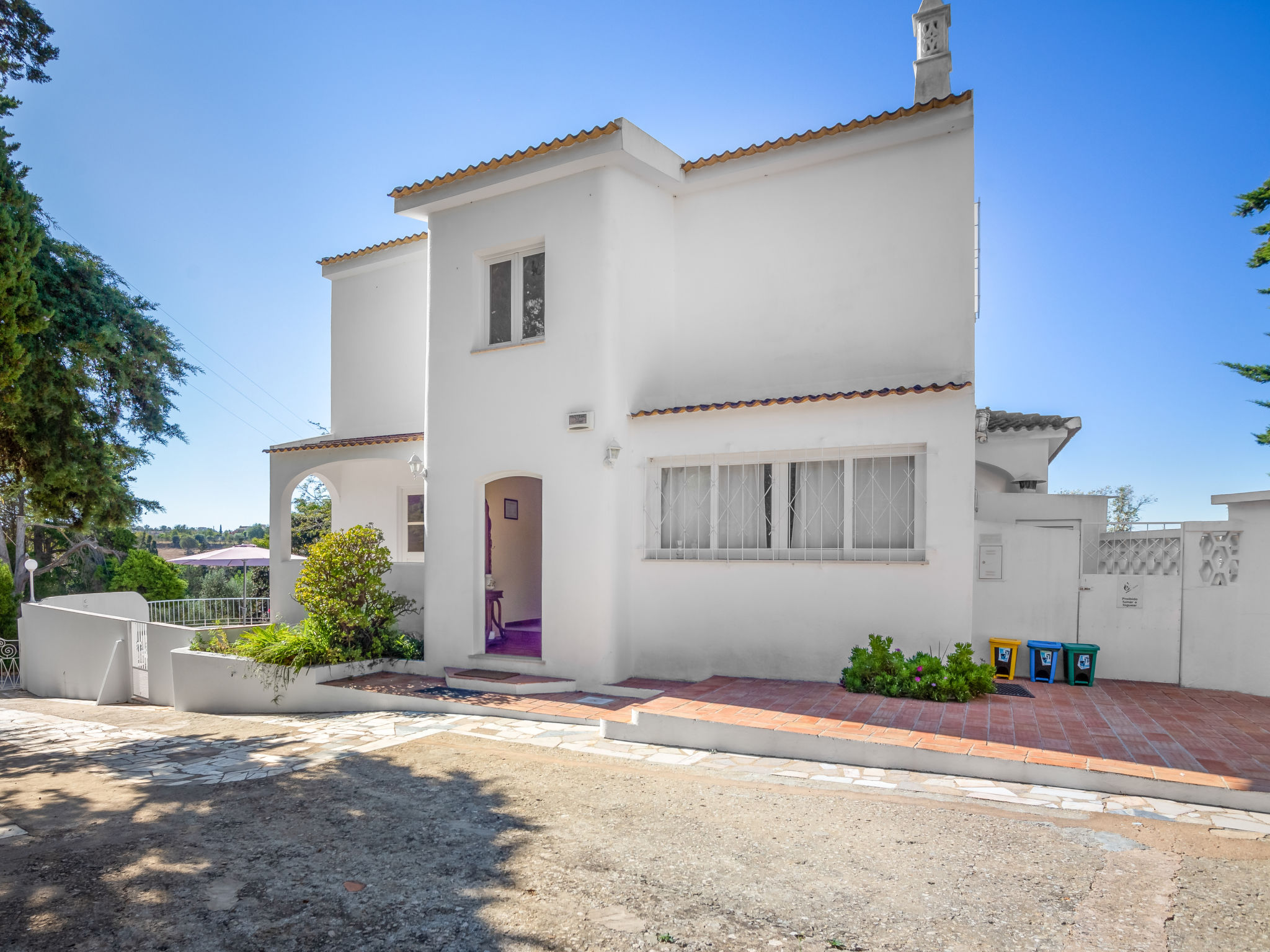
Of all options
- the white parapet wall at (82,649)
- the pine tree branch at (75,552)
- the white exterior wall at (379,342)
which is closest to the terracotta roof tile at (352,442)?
the white exterior wall at (379,342)

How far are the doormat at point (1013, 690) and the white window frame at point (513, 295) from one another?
24.4 ft

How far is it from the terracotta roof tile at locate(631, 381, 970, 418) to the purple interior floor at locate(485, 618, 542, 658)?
13.1 feet

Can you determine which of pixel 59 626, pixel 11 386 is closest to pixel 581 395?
pixel 11 386

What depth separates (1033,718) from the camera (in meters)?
7.25

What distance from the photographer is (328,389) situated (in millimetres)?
15070

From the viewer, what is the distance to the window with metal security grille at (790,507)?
8.90m

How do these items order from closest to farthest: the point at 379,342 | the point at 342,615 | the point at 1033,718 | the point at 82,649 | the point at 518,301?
the point at 1033,718 < the point at 518,301 < the point at 342,615 < the point at 379,342 < the point at 82,649

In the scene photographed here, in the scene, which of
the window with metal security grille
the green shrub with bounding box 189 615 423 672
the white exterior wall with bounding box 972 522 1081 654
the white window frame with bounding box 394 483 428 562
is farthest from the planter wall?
the white exterior wall with bounding box 972 522 1081 654

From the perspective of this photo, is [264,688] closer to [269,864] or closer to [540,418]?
[540,418]

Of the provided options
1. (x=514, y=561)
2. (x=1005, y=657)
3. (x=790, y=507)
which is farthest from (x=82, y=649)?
(x=1005, y=657)

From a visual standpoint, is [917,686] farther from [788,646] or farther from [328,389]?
[328,389]

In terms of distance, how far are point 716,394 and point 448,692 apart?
5531 millimetres

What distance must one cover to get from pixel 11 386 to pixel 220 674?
5.24 meters

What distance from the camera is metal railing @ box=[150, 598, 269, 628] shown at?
1795cm
